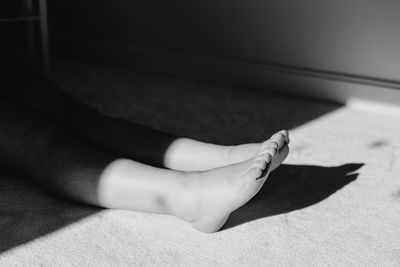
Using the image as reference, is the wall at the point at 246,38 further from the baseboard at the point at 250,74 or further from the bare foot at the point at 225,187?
the bare foot at the point at 225,187

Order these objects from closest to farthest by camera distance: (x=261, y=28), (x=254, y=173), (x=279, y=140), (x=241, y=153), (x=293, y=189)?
(x=254, y=173)
(x=279, y=140)
(x=241, y=153)
(x=293, y=189)
(x=261, y=28)

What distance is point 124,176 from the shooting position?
3.97ft

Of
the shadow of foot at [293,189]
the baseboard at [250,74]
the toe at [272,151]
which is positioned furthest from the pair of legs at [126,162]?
the baseboard at [250,74]

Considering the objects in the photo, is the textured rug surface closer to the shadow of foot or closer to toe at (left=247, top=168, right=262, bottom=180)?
the shadow of foot

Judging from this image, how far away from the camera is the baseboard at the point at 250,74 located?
2152 mm

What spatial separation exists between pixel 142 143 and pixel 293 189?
436 mm

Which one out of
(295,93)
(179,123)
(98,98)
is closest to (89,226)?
(179,123)

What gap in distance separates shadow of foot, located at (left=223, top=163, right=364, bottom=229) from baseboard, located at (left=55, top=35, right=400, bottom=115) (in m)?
0.63

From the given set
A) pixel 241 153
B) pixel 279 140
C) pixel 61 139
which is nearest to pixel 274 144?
pixel 279 140

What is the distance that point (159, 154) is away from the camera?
4.39 ft

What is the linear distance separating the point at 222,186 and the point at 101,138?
1.34 ft

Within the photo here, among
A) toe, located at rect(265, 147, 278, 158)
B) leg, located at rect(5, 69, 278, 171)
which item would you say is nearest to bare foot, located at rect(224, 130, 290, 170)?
leg, located at rect(5, 69, 278, 171)

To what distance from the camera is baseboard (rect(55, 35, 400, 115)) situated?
2.15 meters

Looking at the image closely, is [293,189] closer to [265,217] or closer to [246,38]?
[265,217]
